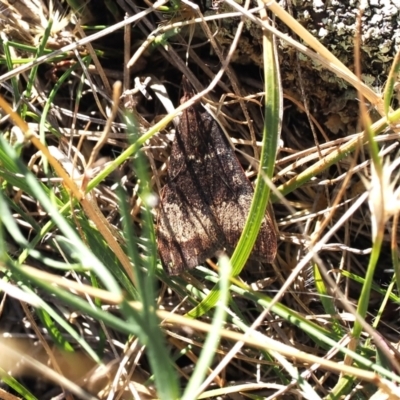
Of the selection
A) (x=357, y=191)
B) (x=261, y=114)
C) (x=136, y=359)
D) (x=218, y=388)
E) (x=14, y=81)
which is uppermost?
(x=14, y=81)

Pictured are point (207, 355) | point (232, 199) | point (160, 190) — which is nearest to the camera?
point (207, 355)

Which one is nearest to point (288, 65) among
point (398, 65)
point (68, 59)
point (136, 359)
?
point (398, 65)

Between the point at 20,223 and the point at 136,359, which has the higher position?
the point at 20,223

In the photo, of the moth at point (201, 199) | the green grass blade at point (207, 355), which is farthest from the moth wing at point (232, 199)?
the green grass blade at point (207, 355)

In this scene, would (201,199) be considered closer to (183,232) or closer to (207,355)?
(183,232)

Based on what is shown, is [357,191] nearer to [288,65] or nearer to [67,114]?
[288,65]

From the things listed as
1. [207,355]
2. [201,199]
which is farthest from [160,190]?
[207,355]

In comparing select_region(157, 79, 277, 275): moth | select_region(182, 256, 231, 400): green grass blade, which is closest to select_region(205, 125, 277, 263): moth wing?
select_region(157, 79, 277, 275): moth

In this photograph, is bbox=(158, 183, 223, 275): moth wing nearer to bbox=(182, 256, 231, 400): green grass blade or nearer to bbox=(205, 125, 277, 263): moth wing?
bbox=(205, 125, 277, 263): moth wing

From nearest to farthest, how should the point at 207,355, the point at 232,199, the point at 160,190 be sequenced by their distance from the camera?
the point at 207,355 < the point at 232,199 < the point at 160,190
